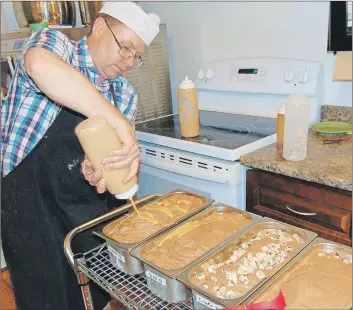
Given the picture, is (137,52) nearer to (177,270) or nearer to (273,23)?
(177,270)

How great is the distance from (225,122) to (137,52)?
3.07 ft

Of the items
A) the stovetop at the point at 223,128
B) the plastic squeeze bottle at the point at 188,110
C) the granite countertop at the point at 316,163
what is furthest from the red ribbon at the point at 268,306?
the plastic squeeze bottle at the point at 188,110

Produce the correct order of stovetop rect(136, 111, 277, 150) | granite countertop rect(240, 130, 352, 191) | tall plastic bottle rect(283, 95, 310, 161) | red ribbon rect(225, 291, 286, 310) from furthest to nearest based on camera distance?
1. stovetop rect(136, 111, 277, 150)
2. tall plastic bottle rect(283, 95, 310, 161)
3. granite countertop rect(240, 130, 352, 191)
4. red ribbon rect(225, 291, 286, 310)

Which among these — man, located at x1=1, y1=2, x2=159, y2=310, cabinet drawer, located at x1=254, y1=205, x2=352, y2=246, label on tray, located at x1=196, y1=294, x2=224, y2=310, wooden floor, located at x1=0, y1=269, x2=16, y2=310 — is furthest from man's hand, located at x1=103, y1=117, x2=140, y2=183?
wooden floor, located at x1=0, y1=269, x2=16, y2=310

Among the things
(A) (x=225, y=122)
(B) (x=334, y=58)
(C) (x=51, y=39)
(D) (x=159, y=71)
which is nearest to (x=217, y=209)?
(C) (x=51, y=39)

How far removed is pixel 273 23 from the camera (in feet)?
6.63

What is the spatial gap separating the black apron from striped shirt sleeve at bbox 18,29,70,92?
0.50 ft

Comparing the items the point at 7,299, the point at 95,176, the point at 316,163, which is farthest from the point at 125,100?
the point at 7,299

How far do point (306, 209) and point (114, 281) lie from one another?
80 centimetres

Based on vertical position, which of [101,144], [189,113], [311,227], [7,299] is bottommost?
[7,299]

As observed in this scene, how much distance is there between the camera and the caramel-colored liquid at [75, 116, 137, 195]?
2.97ft

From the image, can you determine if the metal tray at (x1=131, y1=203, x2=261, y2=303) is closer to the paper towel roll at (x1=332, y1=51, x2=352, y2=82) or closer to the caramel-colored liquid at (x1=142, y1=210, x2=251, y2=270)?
the caramel-colored liquid at (x1=142, y1=210, x2=251, y2=270)

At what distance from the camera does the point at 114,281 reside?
103 centimetres

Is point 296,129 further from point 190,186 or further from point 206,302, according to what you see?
point 206,302
